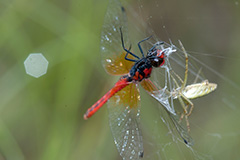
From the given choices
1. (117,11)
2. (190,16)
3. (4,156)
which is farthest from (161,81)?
(4,156)

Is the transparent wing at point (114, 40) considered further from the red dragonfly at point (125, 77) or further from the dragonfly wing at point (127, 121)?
the dragonfly wing at point (127, 121)

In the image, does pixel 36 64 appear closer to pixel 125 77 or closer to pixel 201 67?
pixel 125 77

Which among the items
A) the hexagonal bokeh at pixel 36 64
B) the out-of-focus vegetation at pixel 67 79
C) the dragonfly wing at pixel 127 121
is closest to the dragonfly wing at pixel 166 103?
the dragonfly wing at pixel 127 121

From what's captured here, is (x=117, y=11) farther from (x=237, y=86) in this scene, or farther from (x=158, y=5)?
(x=237, y=86)

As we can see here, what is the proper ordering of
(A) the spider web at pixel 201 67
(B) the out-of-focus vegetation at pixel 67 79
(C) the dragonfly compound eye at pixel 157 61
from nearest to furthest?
(C) the dragonfly compound eye at pixel 157 61 < (A) the spider web at pixel 201 67 < (B) the out-of-focus vegetation at pixel 67 79

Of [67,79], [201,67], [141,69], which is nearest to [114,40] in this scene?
[141,69]
